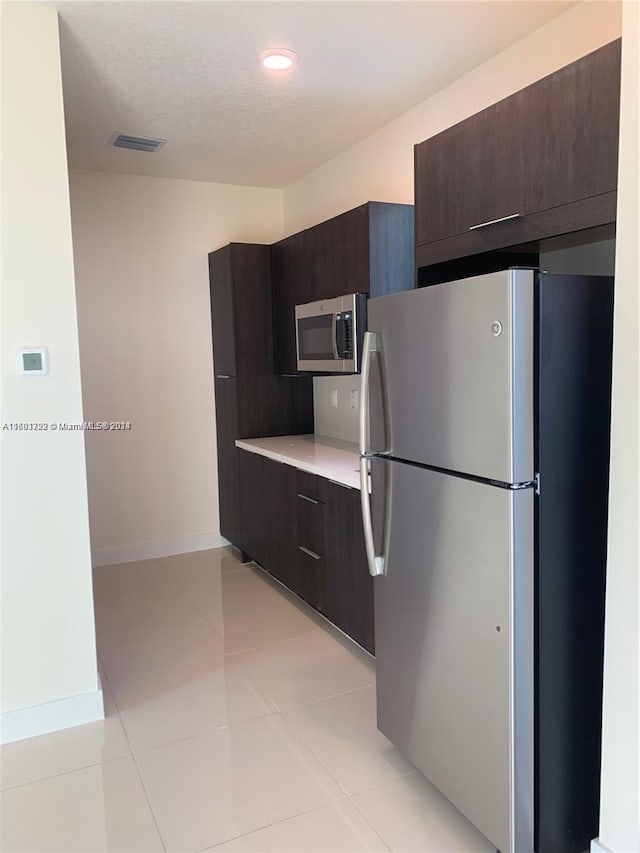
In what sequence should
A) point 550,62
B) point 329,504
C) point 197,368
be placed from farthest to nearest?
1. point 197,368
2. point 329,504
3. point 550,62

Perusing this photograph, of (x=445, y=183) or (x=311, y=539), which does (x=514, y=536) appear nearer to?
(x=445, y=183)

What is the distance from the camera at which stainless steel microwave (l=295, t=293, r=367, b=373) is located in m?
3.11

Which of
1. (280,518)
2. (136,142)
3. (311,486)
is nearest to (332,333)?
(311,486)

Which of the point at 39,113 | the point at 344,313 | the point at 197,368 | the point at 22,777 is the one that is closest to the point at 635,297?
the point at 344,313

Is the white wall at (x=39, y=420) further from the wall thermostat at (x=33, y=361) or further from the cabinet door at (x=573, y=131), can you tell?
the cabinet door at (x=573, y=131)

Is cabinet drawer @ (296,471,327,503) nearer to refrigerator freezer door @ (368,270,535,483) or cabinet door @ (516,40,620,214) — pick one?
refrigerator freezer door @ (368,270,535,483)

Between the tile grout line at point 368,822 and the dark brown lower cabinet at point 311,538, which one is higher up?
the dark brown lower cabinet at point 311,538

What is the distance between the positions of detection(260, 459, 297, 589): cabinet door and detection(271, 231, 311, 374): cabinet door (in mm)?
696

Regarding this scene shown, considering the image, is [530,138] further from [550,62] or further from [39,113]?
[39,113]

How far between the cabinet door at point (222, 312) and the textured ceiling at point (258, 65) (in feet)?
2.32

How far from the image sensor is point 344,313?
3.16 metres

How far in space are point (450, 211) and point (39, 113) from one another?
149 centimetres

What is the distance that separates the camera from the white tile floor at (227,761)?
6.23ft

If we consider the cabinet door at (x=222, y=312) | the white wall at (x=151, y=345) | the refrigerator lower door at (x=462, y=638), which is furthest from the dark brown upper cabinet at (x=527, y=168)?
the white wall at (x=151, y=345)
